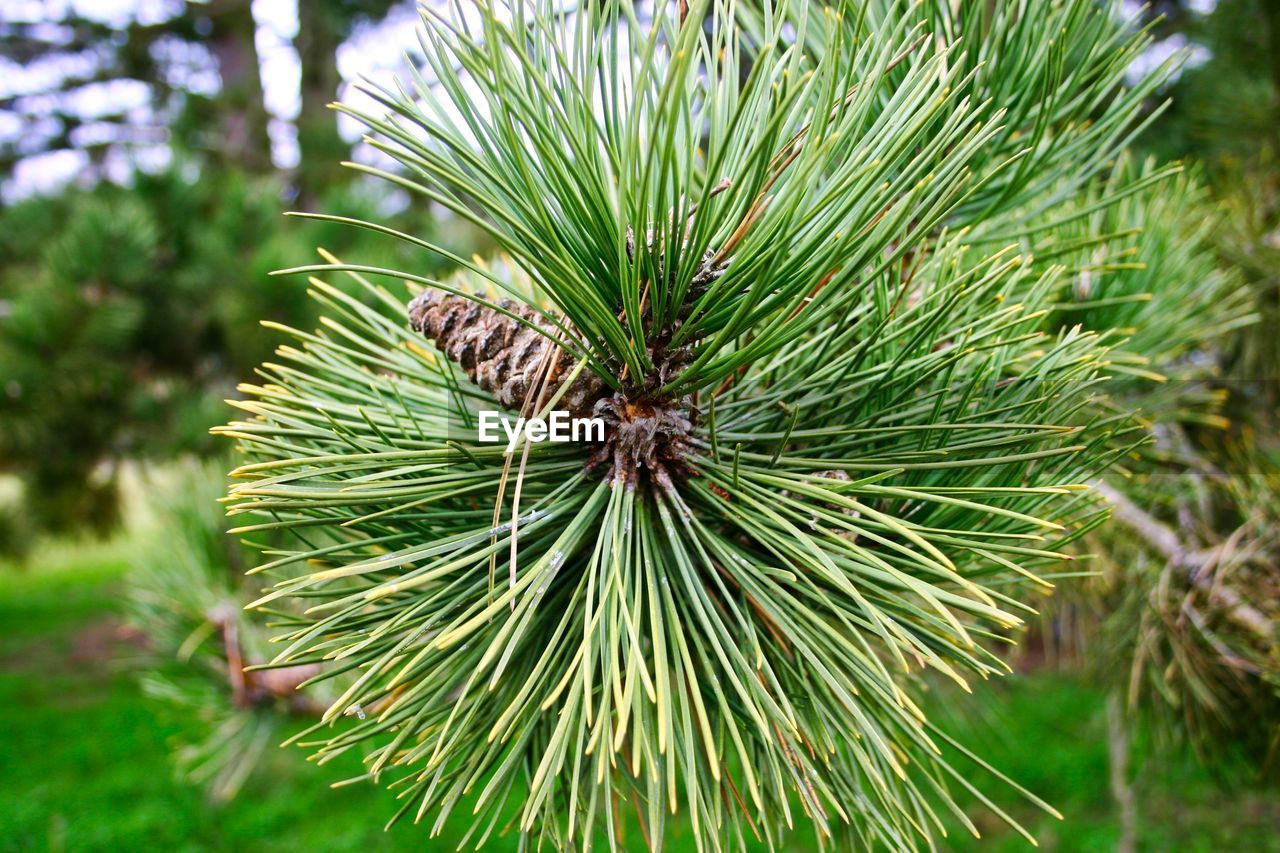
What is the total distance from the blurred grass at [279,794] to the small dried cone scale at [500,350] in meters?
1.63

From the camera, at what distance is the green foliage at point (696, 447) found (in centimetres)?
36

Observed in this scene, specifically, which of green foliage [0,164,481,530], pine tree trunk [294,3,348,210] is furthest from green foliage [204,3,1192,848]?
pine tree trunk [294,3,348,210]

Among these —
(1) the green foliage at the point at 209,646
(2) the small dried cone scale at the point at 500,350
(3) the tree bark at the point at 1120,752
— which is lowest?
(3) the tree bark at the point at 1120,752

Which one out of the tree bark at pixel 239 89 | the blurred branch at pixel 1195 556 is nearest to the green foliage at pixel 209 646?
the blurred branch at pixel 1195 556

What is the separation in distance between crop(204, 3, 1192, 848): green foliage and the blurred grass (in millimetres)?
1525

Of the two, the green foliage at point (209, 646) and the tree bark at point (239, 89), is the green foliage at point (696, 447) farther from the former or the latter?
the tree bark at point (239, 89)

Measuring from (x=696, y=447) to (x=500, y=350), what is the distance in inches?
4.8

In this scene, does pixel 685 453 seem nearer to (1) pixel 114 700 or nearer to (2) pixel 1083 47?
(2) pixel 1083 47

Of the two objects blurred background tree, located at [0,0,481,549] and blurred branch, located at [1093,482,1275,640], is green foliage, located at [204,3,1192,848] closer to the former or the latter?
blurred branch, located at [1093,482,1275,640]

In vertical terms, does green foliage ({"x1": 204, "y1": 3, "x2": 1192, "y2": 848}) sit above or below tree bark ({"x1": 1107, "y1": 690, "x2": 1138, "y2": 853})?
above

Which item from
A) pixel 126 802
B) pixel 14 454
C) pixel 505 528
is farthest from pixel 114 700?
pixel 505 528

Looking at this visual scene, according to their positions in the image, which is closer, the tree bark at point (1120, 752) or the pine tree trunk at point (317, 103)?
the tree bark at point (1120, 752)

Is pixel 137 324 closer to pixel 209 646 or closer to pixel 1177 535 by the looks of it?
pixel 209 646

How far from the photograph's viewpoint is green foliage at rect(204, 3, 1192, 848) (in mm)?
362
